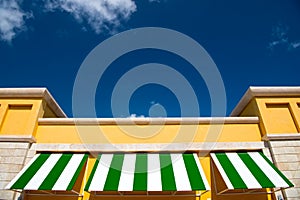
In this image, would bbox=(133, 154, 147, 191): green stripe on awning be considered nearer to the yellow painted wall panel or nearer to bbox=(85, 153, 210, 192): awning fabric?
bbox=(85, 153, 210, 192): awning fabric

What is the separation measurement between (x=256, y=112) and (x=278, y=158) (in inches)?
70.8

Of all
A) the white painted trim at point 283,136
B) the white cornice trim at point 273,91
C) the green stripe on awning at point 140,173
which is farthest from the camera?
the white cornice trim at point 273,91

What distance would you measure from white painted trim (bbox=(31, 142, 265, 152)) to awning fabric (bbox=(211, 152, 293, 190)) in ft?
0.92

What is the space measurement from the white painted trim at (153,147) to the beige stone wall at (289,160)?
18.8 inches

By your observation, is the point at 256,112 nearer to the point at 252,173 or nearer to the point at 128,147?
the point at 252,173

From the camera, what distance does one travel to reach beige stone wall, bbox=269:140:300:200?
627cm

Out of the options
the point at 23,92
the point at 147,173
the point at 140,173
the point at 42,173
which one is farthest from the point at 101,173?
the point at 23,92

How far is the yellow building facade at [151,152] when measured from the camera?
579 cm

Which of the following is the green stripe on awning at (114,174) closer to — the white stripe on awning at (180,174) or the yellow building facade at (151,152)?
the yellow building facade at (151,152)

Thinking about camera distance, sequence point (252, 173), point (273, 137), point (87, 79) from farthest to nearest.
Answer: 1. point (87, 79)
2. point (273, 137)
3. point (252, 173)

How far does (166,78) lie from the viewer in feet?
29.6

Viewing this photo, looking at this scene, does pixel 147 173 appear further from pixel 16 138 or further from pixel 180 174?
pixel 16 138

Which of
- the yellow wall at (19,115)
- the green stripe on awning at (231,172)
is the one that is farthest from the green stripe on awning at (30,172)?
the green stripe on awning at (231,172)

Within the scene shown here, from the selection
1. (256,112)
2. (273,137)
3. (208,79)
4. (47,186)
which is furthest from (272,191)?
(47,186)
